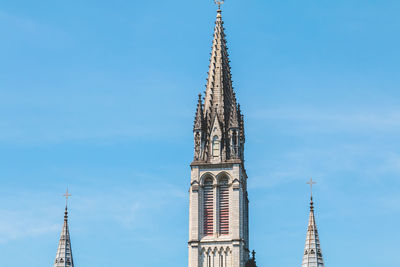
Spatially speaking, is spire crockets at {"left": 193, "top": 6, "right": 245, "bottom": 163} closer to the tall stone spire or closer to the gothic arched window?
the gothic arched window

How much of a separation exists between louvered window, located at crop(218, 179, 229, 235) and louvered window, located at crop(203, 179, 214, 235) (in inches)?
30.7

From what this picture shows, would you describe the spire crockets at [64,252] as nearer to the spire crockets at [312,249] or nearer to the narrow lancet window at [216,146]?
the narrow lancet window at [216,146]

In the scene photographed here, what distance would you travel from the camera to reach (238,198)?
10312 cm

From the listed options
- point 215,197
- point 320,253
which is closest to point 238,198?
point 215,197

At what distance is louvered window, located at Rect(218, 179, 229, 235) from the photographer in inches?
4055

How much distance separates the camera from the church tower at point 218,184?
4016 inches

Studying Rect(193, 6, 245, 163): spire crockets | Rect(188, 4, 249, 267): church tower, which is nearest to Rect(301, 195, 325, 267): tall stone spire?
Rect(188, 4, 249, 267): church tower

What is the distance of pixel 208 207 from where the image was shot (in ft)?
340

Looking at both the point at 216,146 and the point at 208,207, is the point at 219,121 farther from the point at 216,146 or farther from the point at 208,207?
the point at 208,207

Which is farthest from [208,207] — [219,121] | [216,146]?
[219,121]

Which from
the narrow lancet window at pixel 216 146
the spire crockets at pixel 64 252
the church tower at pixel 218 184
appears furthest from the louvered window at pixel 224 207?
the spire crockets at pixel 64 252

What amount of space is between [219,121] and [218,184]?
5.99m

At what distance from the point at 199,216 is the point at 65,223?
38.3 feet

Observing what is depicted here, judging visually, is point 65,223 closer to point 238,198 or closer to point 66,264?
point 66,264
